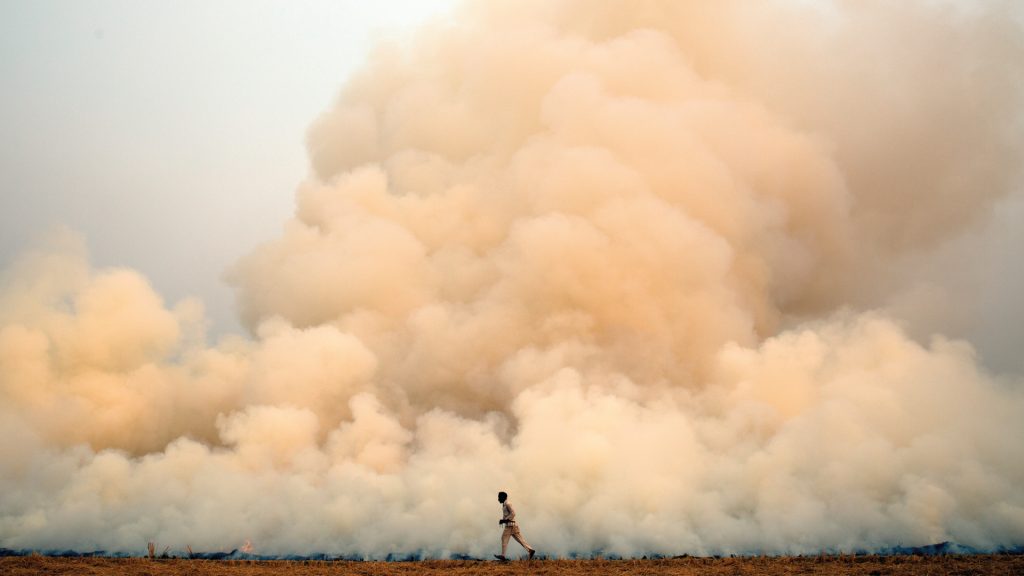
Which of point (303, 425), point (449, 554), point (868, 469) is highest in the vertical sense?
point (303, 425)

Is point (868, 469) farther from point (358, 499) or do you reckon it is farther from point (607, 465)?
point (358, 499)

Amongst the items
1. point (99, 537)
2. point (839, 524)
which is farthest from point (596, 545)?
point (99, 537)

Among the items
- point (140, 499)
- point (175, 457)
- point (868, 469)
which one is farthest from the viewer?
point (175, 457)

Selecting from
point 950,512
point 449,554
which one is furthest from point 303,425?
point 950,512

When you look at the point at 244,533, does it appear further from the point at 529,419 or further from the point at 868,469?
the point at 868,469

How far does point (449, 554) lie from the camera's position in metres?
42.5

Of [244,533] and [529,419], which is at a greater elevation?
[529,419]

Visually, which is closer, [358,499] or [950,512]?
[950,512]

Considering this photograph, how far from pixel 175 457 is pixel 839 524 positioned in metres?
47.1

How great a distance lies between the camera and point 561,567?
1262 inches

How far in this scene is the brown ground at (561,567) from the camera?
1104 inches

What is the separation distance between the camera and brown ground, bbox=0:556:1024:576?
92.0 feet

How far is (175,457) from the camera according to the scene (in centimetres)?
6062

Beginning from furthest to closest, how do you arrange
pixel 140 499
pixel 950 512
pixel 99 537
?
pixel 140 499
pixel 99 537
pixel 950 512
